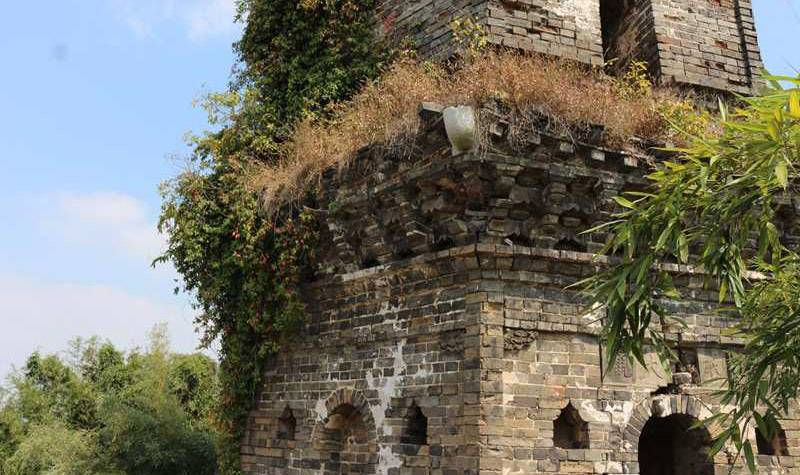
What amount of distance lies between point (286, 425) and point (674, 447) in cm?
437

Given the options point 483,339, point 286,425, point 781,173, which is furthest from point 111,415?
point 781,173

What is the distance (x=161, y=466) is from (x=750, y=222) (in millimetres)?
12377

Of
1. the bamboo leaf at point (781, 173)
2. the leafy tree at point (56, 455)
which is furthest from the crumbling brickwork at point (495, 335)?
the leafy tree at point (56, 455)

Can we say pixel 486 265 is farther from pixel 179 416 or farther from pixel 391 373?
pixel 179 416

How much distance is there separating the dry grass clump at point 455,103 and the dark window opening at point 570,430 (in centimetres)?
268

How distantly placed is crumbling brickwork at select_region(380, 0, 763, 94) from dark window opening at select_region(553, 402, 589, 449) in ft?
14.1

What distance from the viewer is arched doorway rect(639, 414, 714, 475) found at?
23.8 ft

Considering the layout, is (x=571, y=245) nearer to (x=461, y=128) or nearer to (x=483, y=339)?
(x=483, y=339)

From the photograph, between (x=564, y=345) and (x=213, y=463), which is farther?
(x=213, y=463)

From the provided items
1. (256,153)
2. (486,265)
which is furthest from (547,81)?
(256,153)

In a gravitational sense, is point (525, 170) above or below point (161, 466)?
above

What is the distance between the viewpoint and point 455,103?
22.6 feet

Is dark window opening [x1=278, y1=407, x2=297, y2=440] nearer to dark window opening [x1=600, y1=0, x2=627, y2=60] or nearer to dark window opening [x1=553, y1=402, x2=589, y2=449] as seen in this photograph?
dark window opening [x1=553, y1=402, x2=589, y2=449]

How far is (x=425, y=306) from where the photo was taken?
23.2 feet
